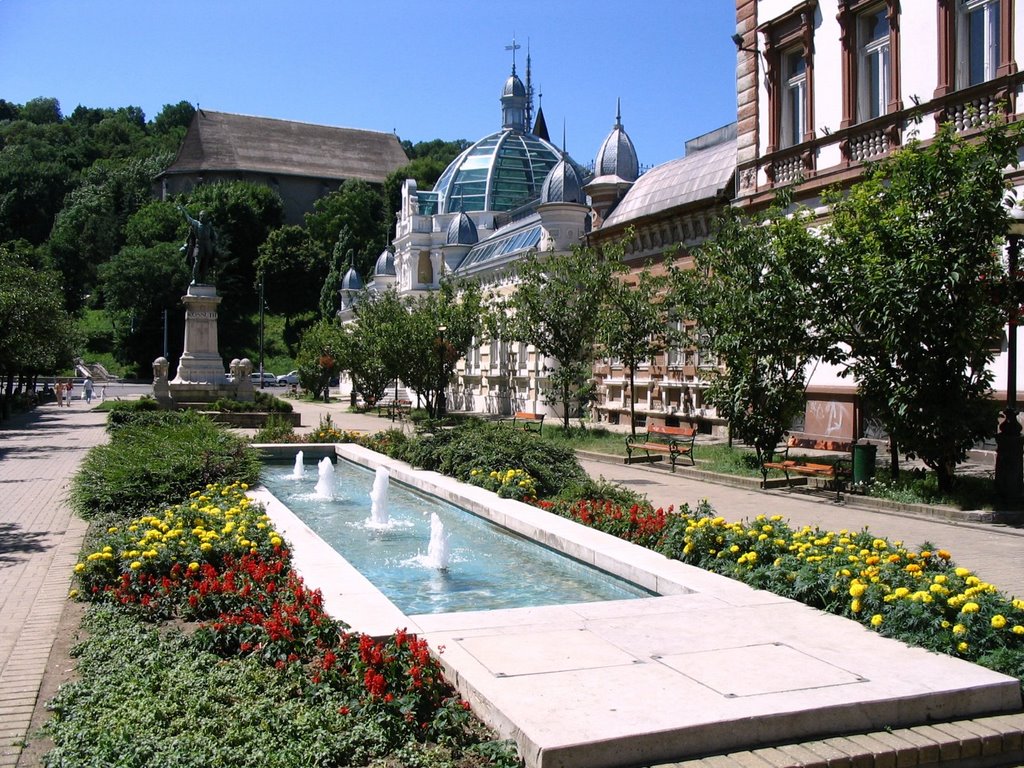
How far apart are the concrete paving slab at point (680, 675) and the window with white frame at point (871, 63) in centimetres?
1485

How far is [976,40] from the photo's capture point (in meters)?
17.5

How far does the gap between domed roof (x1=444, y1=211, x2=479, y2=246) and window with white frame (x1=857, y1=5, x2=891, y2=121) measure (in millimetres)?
40141

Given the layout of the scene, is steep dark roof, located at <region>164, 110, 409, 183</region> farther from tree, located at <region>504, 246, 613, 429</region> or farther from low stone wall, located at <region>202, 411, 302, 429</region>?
tree, located at <region>504, 246, 613, 429</region>

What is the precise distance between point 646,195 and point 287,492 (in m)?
20.1

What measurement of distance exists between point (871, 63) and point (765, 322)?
22.8 ft

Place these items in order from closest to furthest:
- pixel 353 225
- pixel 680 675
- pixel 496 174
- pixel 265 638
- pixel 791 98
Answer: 1. pixel 680 675
2. pixel 265 638
3. pixel 791 98
4. pixel 496 174
5. pixel 353 225

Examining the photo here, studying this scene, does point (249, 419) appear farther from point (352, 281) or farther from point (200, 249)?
point (352, 281)

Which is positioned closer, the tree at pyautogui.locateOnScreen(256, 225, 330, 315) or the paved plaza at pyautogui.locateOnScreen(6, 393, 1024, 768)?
the paved plaza at pyautogui.locateOnScreen(6, 393, 1024, 768)

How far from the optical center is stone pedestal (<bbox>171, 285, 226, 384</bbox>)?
134 feet

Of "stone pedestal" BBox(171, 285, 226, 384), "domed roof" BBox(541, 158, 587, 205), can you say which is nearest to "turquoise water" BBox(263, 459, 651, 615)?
"stone pedestal" BBox(171, 285, 226, 384)

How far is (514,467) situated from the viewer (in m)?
15.6

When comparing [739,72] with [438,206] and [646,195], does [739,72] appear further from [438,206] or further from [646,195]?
[438,206]

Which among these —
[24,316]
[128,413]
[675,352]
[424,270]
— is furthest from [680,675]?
[424,270]

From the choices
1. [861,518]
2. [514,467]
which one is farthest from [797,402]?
[514,467]
